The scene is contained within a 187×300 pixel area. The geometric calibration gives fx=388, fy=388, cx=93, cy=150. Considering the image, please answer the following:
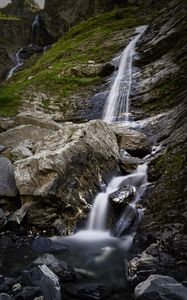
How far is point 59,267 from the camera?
29.7ft

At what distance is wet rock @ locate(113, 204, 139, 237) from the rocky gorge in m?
0.03

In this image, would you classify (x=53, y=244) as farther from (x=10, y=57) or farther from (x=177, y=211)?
(x=10, y=57)

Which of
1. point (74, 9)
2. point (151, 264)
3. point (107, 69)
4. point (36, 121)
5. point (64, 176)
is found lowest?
point (151, 264)

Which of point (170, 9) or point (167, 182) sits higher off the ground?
point (170, 9)

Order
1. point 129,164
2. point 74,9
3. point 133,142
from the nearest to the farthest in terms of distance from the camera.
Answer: point 129,164, point 133,142, point 74,9

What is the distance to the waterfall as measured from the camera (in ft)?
41.3

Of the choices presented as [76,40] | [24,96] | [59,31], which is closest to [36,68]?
[76,40]

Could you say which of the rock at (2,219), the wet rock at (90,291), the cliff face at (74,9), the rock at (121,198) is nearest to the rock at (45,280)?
the wet rock at (90,291)

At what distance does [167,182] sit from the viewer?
12.3 meters

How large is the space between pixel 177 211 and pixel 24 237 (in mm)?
4698

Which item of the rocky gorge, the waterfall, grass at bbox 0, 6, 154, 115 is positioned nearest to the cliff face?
grass at bbox 0, 6, 154, 115

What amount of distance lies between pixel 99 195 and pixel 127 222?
78.1 inches

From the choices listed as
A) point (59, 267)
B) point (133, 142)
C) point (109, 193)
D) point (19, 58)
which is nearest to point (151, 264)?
point (59, 267)

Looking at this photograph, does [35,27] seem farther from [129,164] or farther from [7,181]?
[7,181]
